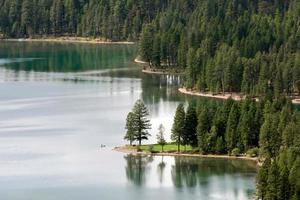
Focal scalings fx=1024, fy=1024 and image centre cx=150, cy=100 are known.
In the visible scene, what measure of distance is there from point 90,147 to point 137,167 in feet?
28.6

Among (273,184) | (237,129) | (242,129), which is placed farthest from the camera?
(237,129)

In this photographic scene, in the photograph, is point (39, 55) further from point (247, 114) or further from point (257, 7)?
point (247, 114)

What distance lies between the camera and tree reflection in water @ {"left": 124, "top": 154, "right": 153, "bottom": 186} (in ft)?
251

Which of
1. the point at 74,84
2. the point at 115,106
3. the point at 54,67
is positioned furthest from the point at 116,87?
the point at 54,67

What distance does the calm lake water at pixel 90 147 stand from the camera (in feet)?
238

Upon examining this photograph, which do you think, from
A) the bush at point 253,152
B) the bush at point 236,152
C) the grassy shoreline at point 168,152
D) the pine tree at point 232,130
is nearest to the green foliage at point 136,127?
the grassy shoreline at point 168,152

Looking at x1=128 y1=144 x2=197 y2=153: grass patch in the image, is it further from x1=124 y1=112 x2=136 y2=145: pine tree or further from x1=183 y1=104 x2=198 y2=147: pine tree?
x1=124 y1=112 x2=136 y2=145: pine tree

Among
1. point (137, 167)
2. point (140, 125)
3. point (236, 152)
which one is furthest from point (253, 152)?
point (140, 125)

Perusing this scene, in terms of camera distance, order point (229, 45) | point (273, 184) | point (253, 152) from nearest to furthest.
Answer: point (273, 184), point (253, 152), point (229, 45)

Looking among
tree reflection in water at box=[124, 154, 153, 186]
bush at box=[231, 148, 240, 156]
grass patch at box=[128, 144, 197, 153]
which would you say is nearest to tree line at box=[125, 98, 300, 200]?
bush at box=[231, 148, 240, 156]

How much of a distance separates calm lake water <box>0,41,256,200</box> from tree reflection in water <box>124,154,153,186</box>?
0.24 ft

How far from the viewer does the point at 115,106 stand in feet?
365

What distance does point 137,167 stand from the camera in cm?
7931

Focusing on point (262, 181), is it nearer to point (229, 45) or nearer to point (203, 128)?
point (203, 128)
